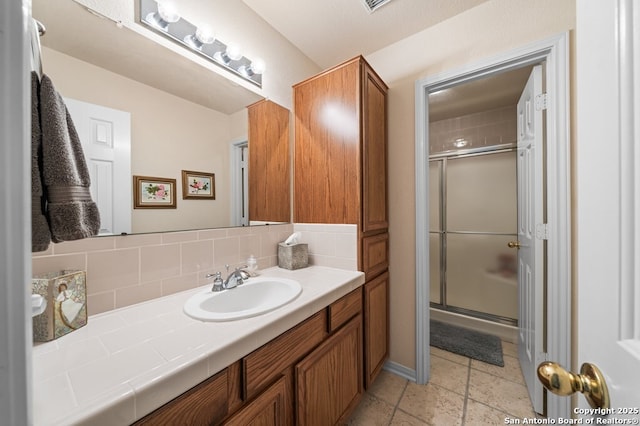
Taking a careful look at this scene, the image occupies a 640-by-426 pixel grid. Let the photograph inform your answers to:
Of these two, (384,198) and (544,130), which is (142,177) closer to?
(384,198)

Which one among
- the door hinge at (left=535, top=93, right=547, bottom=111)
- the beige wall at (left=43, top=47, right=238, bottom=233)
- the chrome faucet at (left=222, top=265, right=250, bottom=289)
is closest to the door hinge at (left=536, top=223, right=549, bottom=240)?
the door hinge at (left=535, top=93, right=547, bottom=111)

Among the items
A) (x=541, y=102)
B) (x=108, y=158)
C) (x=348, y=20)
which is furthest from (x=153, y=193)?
(x=541, y=102)

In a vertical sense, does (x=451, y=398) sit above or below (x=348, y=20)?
below

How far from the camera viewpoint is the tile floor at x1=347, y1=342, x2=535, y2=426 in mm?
1325

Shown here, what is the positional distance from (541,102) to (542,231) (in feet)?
2.25

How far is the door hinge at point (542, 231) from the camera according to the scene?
49.4 inches

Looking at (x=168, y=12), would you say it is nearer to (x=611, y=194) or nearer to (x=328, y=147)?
(x=328, y=147)

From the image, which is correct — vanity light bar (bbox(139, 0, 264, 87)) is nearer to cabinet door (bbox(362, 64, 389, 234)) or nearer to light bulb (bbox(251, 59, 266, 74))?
light bulb (bbox(251, 59, 266, 74))

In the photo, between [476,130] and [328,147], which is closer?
[328,147]

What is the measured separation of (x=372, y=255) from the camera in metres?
1.49

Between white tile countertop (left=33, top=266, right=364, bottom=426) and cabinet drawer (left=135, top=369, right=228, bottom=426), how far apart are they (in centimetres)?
2

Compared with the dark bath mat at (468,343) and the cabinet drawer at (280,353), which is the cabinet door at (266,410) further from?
the dark bath mat at (468,343)

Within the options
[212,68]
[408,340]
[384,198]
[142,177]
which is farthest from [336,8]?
[408,340]

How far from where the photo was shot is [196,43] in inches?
44.5
